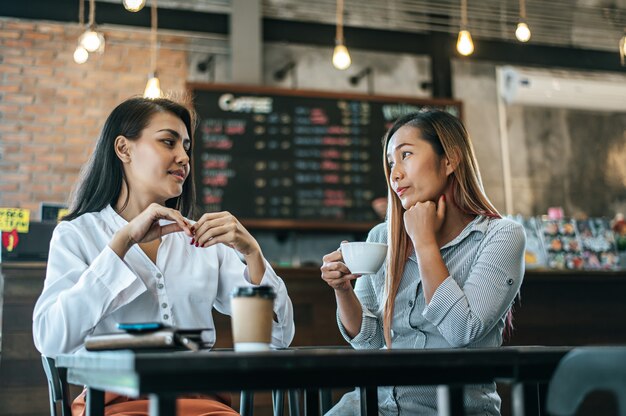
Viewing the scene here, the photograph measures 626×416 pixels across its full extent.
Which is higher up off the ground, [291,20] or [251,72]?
[291,20]

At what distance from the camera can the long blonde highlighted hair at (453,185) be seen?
2225mm

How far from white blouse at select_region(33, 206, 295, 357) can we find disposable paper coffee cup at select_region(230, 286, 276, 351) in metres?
0.51

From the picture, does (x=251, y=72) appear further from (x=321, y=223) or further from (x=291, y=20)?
(x=321, y=223)

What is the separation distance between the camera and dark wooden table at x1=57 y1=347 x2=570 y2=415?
3.53 ft

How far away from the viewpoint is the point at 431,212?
204 cm

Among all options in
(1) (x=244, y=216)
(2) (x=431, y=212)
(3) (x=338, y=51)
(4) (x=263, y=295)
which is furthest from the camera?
(1) (x=244, y=216)

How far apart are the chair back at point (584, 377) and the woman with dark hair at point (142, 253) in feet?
3.32

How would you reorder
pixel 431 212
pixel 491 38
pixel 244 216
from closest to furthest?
1. pixel 431 212
2. pixel 244 216
3. pixel 491 38

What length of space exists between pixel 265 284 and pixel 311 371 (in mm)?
1012

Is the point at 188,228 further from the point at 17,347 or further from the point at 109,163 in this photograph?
the point at 17,347

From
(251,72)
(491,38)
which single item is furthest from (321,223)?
(491,38)

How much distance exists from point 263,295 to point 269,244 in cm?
489

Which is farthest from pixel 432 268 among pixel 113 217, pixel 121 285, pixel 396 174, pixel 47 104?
pixel 47 104

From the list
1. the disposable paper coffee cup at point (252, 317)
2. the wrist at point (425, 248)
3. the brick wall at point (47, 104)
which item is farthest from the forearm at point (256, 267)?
the brick wall at point (47, 104)
